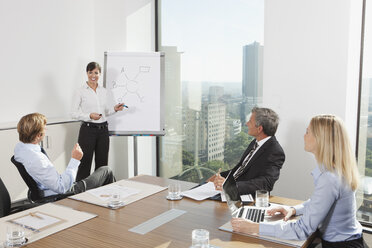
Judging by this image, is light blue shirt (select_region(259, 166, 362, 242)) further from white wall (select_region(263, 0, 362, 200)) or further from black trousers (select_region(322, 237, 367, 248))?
white wall (select_region(263, 0, 362, 200))

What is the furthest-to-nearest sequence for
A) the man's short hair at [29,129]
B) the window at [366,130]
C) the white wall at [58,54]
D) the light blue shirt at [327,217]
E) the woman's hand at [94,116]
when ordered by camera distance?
the woman's hand at [94,116]
the white wall at [58,54]
the window at [366,130]
the man's short hair at [29,129]
the light blue shirt at [327,217]

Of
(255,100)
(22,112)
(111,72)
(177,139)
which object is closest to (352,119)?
(255,100)

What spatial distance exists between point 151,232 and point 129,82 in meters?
2.89

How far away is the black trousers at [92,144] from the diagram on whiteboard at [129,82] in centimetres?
47

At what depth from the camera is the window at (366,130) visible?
11.6 ft

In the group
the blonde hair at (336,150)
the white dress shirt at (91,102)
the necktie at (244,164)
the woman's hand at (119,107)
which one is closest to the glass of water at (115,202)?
the necktie at (244,164)

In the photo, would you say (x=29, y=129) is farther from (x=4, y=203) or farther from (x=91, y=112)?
(x=91, y=112)

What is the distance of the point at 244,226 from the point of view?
70.2 inches

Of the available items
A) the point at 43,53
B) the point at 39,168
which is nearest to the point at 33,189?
the point at 39,168

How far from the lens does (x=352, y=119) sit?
357 cm

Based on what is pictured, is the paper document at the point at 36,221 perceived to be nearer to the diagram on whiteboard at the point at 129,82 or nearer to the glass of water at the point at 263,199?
the glass of water at the point at 263,199

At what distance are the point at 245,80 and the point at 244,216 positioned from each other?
8.57ft

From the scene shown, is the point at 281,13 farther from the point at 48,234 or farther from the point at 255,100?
the point at 48,234

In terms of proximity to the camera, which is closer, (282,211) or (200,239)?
(200,239)
